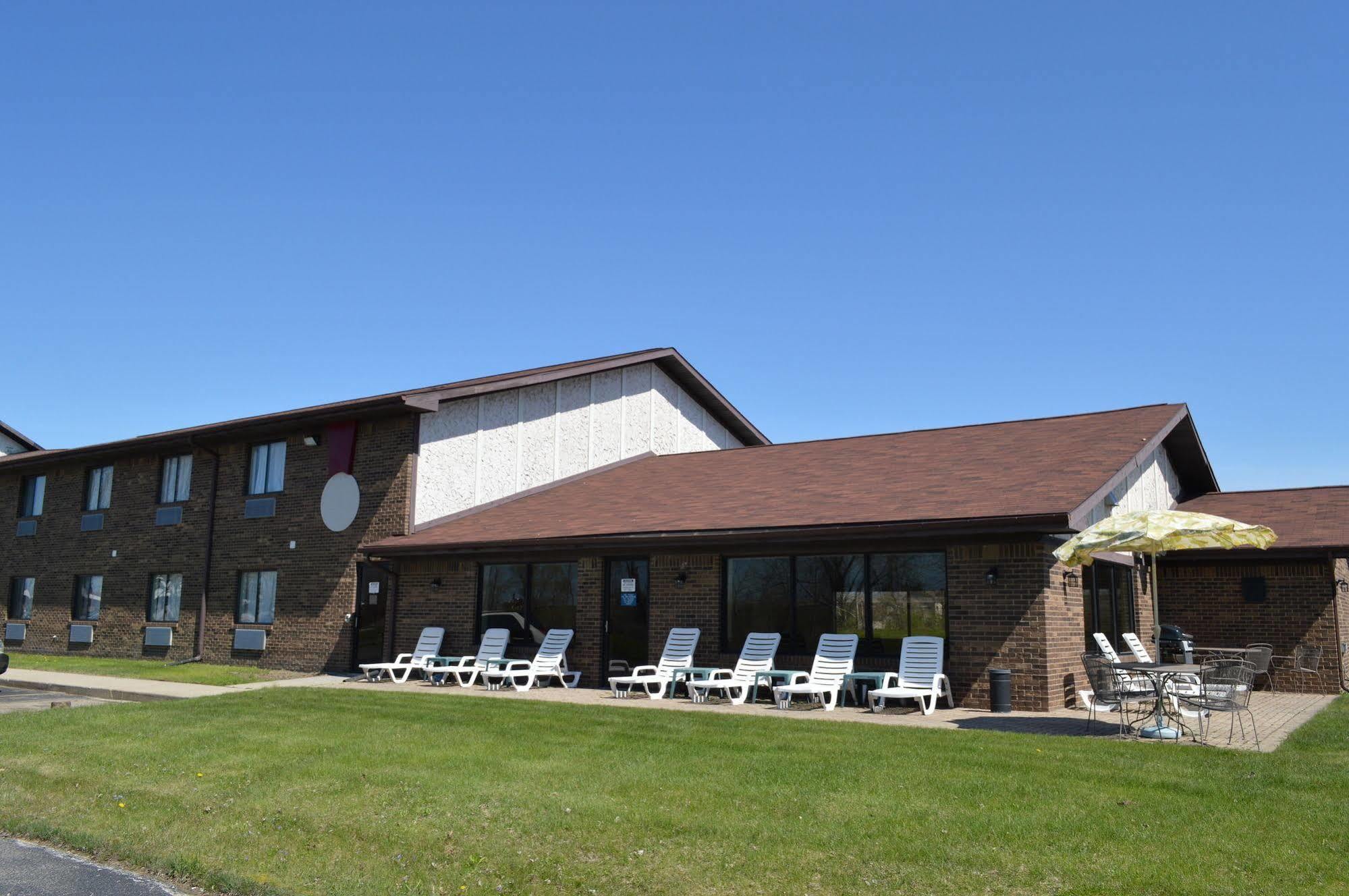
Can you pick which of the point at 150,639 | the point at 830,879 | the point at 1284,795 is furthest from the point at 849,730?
the point at 150,639

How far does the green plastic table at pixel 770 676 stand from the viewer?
48.6 feet

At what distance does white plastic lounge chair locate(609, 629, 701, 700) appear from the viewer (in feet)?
52.0

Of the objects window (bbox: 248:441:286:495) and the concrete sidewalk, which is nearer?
the concrete sidewalk

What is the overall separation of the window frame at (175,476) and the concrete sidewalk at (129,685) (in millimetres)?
5244

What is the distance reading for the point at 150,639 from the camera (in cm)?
2406

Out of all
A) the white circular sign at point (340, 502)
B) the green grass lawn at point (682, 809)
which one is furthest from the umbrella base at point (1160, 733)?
the white circular sign at point (340, 502)

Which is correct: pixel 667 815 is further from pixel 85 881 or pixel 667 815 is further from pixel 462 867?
pixel 85 881

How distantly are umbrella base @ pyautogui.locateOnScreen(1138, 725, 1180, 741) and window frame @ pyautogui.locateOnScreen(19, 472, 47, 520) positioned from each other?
89.0 ft

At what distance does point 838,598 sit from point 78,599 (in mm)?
20278

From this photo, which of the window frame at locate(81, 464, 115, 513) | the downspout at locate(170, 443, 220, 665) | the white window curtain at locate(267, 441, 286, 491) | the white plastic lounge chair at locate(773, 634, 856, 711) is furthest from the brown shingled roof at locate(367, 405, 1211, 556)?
the window frame at locate(81, 464, 115, 513)

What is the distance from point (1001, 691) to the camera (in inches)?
532

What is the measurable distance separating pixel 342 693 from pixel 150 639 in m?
10.9

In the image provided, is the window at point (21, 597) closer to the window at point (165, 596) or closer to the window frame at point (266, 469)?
the window at point (165, 596)

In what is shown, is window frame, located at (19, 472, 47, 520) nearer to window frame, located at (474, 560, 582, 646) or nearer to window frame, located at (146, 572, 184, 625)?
window frame, located at (146, 572, 184, 625)
